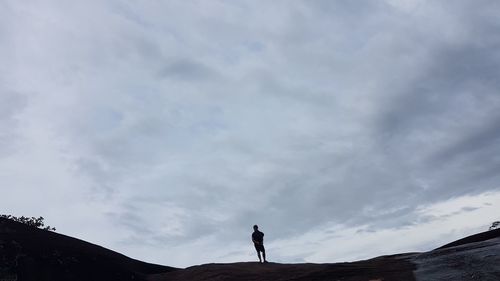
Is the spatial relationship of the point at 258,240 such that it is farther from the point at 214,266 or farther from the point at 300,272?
the point at 300,272

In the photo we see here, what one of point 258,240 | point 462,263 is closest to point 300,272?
point 258,240

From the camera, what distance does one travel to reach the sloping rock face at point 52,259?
16.8m

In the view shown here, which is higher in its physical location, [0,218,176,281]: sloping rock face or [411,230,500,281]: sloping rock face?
[0,218,176,281]: sloping rock face

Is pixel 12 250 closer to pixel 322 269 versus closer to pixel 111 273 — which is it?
pixel 111 273

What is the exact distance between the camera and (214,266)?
21.4 meters

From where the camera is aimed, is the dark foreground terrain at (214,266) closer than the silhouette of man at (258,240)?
Yes

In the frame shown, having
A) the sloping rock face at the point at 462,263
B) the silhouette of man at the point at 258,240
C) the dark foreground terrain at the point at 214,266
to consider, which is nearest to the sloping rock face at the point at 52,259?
the dark foreground terrain at the point at 214,266

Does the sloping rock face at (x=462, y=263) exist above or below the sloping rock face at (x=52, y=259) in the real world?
below

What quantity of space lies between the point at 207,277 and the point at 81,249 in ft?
18.1

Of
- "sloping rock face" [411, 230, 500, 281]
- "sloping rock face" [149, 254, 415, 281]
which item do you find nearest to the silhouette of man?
"sloping rock face" [149, 254, 415, 281]

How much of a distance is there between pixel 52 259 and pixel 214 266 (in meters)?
7.01

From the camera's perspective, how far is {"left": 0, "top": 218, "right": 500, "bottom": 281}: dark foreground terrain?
609 inches

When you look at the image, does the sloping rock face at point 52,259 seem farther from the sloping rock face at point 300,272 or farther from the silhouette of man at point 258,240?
the silhouette of man at point 258,240

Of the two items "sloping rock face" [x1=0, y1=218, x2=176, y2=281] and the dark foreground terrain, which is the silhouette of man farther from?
"sloping rock face" [x1=0, y1=218, x2=176, y2=281]
